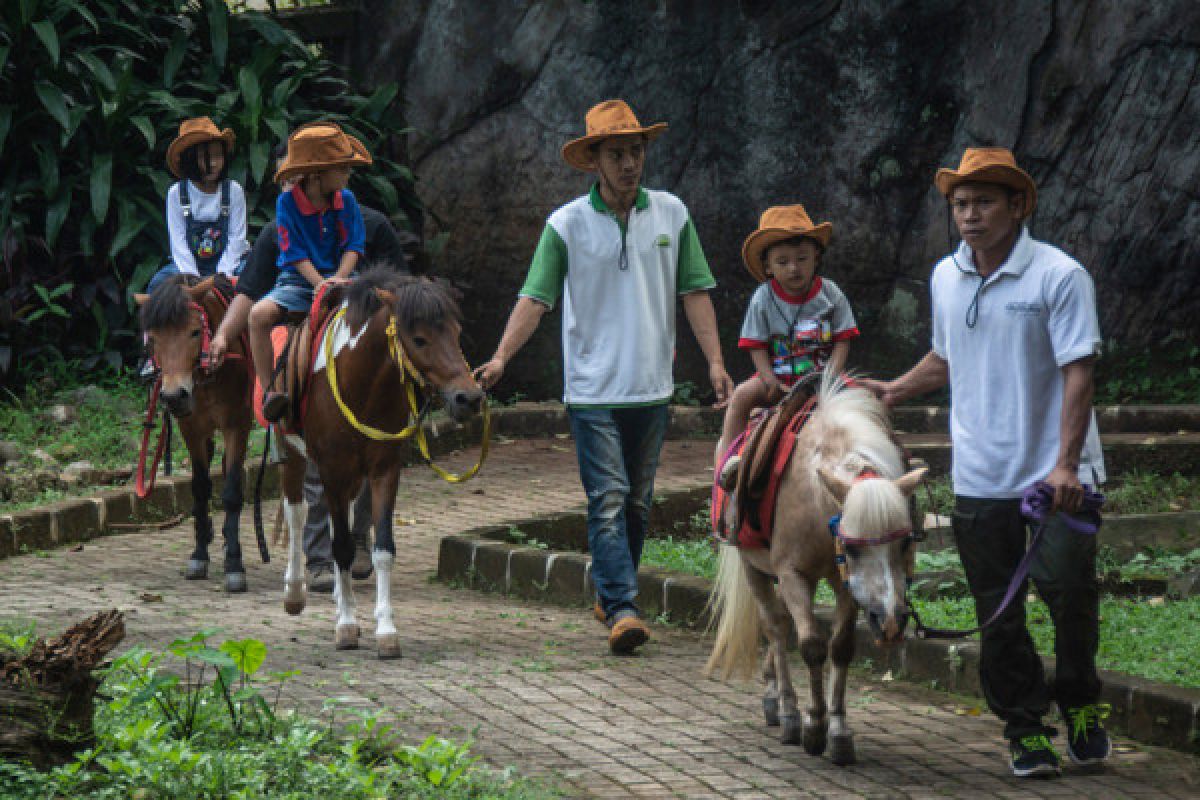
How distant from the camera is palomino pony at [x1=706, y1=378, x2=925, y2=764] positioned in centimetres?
575

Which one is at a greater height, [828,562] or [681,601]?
[828,562]

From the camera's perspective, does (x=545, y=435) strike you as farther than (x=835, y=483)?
Yes

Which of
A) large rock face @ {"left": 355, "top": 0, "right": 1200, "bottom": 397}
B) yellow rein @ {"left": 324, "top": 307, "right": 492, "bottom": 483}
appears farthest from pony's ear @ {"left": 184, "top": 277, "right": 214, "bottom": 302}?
large rock face @ {"left": 355, "top": 0, "right": 1200, "bottom": 397}

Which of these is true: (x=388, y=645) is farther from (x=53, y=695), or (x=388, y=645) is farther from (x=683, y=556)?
(x=53, y=695)

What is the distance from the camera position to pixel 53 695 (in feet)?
17.8

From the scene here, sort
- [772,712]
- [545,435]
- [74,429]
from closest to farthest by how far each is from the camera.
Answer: [772,712], [74,429], [545,435]

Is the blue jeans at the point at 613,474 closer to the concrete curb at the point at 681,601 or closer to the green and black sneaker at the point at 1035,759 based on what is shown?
the concrete curb at the point at 681,601

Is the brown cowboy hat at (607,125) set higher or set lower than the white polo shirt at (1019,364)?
higher

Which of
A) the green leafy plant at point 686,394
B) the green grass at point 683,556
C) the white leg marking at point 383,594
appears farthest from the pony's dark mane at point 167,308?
the green leafy plant at point 686,394

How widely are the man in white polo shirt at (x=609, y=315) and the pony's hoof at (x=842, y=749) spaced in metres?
2.10

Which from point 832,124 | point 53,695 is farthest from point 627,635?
point 832,124

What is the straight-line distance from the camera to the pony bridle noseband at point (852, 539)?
5715mm

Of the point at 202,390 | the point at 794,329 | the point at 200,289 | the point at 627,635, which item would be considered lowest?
the point at 627,635

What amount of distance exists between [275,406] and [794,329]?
2.85 metres
